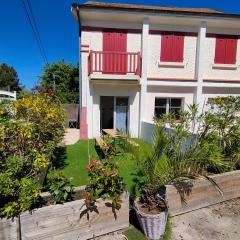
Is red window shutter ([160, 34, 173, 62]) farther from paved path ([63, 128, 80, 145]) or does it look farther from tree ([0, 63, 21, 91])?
tree ([0, 63, 21, 91])

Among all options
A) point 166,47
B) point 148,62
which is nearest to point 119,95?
point 148,62

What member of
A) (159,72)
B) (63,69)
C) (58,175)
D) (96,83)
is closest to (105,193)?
(58,175)

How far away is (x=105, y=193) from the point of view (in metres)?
3.36

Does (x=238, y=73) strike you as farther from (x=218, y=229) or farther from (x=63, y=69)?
(x=63, y=69)

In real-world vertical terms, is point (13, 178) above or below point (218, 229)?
above

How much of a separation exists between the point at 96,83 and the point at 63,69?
16.3 m

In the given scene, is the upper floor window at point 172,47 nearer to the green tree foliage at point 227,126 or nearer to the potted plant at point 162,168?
the green tree foliage at point 227,126

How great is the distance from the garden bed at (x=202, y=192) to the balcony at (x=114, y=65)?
24.1 ft

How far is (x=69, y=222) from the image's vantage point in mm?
3094

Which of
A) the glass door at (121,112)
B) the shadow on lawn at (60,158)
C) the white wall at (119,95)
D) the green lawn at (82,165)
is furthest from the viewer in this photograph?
the glass door at (121,112)

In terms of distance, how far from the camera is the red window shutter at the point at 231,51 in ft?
40.2

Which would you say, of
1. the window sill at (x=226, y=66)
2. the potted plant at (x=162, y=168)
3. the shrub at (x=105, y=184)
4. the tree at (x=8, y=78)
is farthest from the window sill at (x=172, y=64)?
the tree at (x=8, y=78)

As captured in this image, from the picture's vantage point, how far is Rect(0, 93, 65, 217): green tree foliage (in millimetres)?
2900

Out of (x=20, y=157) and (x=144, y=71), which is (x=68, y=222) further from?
(x=144, y=71)
